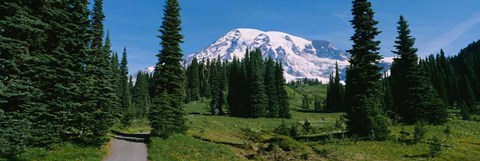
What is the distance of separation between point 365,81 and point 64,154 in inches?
1152

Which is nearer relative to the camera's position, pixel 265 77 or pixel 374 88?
pixel 374 88

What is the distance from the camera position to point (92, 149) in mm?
27594

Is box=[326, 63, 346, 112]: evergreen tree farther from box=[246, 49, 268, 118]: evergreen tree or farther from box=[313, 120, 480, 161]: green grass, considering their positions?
box=[313, 120, 480, 161]: green grass

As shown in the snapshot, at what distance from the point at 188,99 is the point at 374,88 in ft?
323

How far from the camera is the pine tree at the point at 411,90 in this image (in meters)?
44.8

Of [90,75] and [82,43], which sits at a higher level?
[82,43]

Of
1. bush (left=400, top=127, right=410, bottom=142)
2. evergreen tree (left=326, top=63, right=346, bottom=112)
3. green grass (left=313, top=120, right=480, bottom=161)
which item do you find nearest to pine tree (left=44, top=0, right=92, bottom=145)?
green grass (left=313, top=120, right=480, bottom=161)

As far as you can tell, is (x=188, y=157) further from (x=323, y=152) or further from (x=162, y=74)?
(x=162, y=74)

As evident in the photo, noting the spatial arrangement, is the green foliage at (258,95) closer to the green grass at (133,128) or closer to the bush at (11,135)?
the green grass at (133,128)

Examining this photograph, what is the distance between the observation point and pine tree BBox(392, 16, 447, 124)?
147 ft

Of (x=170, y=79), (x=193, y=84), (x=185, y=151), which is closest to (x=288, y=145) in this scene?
(x=185, y=151)

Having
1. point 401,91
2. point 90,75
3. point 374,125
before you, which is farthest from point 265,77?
point 90,75

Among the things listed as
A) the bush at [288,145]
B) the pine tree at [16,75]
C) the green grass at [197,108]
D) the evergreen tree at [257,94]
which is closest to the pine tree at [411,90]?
the bush at [288,145]

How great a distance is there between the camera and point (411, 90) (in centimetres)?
4506
